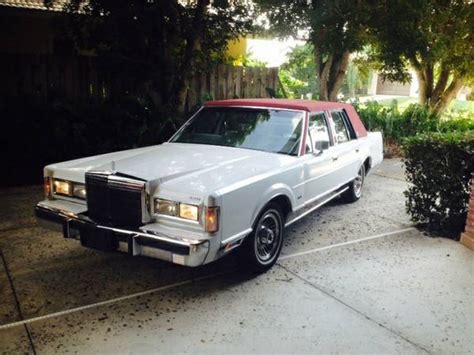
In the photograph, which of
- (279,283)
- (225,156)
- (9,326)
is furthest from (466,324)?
(9,326)

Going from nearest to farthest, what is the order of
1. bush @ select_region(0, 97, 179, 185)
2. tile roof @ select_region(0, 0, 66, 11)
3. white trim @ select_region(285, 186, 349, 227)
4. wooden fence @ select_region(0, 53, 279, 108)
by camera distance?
white trim @ select_region(285, 186, 349, 227), bush @ select_region(0, 97, 179, 185), wooden fence @ select_region(0, 53, 279, 108), tile roof @ select_region(0, 0, 66, 11)

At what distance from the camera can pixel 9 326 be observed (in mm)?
3350

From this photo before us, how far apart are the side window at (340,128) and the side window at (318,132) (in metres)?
0.42

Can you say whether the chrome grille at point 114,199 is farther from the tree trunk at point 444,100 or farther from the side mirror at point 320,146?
the tree trunk at point 444,100

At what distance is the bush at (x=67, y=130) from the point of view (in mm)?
7406

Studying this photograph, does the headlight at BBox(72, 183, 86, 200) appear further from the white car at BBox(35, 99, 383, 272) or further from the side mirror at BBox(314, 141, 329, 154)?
the side mirror at BBox(314, 141, 329, 154)

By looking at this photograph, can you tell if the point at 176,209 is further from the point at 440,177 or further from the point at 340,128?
the point at 440,177

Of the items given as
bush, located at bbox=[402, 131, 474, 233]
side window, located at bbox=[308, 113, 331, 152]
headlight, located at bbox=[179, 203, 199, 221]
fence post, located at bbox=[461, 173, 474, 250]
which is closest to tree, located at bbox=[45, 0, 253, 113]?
side window, located at bbox=[308, 113, 331, 152]

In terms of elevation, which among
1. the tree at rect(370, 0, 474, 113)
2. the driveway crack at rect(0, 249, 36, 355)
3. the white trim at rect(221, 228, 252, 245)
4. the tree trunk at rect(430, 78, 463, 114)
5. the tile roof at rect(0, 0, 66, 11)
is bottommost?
the driveway crack at rect(0, 249, 36, 355)

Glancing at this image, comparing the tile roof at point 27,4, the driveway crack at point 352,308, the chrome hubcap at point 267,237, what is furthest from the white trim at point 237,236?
the tile roof at point 27,4

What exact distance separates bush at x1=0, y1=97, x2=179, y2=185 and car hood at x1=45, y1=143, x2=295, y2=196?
3258 millimetres

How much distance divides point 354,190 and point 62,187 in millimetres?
4441

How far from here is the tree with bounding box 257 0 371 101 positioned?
338 inches

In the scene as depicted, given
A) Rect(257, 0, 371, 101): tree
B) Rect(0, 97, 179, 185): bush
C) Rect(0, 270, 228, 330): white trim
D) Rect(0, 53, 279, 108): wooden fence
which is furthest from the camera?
Rect(257, 0, 371, 101): tree
